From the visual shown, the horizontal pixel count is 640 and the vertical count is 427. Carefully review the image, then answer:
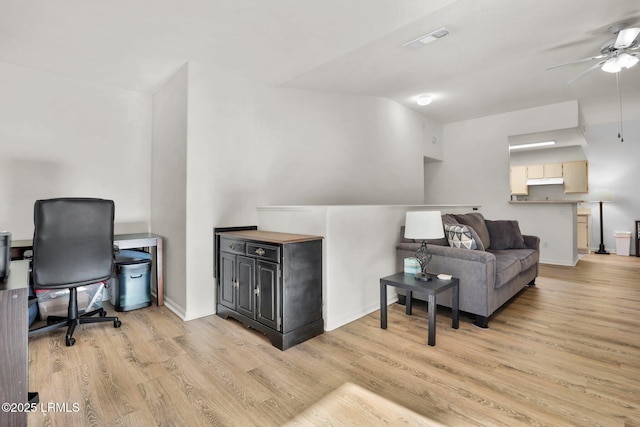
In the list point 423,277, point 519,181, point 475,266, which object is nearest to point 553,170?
point 519,181

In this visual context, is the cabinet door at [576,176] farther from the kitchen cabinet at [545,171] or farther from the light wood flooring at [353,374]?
the light wood flooring at [353,374]

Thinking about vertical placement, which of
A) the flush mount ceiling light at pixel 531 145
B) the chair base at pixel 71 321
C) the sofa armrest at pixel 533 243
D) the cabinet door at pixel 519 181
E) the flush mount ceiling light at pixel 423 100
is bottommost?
the chair base at pixel 71 321

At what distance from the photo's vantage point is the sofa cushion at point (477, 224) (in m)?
3.81

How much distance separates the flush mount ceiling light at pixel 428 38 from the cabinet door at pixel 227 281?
2585 mm

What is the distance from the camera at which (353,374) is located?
1.96m

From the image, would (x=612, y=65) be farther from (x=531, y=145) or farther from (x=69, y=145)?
(x=69, y=145)

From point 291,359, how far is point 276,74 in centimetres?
277

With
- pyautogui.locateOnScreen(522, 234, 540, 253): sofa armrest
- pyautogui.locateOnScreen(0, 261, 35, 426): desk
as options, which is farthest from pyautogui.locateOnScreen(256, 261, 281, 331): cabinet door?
pyautogui.locateOnScreen(522, 234, 540, 253): sofa armrest

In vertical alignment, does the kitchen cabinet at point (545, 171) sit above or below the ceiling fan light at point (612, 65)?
below

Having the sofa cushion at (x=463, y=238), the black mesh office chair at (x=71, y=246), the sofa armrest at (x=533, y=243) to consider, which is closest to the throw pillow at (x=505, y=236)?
the sofa armrest at (x=533, y=243)

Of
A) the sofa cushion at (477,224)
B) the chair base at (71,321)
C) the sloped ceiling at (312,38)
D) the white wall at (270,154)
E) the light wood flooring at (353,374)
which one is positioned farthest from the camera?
the sofa cushion at (477,224)

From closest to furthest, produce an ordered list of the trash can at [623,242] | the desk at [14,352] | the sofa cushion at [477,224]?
the desk at [14,352]
the sofa cushion at [477,224]
the trash can at [623,242]

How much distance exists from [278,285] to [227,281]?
30.6 inches

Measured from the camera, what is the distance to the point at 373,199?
4676mm
